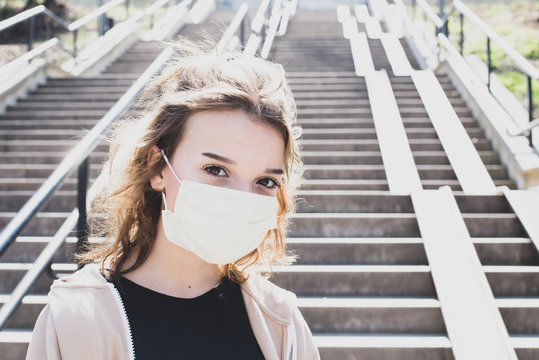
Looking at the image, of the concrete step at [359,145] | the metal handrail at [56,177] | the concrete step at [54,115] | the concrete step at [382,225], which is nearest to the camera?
the metal handrail at [56,177]

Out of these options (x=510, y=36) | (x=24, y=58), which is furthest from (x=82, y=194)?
(x=510, y=36)

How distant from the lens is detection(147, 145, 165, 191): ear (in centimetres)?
125

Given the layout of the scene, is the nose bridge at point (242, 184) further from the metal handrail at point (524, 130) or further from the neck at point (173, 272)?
the metal handrail at point (524, 130)

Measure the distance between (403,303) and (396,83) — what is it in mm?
4639

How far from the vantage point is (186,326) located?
112cm

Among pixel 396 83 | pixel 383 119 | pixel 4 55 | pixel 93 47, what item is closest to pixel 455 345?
pixel 383 119

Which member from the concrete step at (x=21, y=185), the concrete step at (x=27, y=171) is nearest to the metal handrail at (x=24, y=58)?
the concrete step at (x=27, y=171)

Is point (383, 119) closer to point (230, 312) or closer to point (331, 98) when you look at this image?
point (331, 98)

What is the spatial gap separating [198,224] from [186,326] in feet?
0.84

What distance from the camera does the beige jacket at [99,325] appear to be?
0.97 metres

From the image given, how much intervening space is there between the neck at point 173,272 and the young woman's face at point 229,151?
178 mm

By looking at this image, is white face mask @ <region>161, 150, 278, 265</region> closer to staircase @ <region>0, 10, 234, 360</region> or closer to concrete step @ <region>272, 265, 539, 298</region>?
staircase @ <region>0, 10, 234, 360</region>

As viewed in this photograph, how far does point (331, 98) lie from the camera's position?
20.9 feet

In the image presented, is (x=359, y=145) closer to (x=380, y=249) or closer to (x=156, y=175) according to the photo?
(x=380, y=249)
